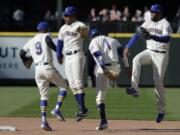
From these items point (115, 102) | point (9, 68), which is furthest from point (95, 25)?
point (115, 102)

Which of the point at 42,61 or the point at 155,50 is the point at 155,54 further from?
the point at 42,61

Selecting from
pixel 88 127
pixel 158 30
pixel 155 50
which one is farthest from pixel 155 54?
pixel 88 127

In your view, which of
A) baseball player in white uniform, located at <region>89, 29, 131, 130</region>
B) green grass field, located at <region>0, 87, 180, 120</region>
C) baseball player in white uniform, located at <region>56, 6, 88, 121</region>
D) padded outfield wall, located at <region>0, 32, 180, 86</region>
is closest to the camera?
baseball player in white uniform, located at <region>89, 29, 131, 130</region>

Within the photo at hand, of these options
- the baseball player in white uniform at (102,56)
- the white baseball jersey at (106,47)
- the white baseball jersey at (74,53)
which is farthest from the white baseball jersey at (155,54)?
the white baseball jersey at (74,53)

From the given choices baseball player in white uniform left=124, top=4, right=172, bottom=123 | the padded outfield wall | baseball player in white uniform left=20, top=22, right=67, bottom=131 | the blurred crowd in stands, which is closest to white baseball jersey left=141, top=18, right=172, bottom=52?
baseball player in white uniform left=124, top=4, right=172, bottom=123

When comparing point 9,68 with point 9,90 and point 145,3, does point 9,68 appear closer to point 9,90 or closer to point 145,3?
point 9,90

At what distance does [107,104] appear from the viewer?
19328mm

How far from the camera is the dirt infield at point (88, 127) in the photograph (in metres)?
13.6

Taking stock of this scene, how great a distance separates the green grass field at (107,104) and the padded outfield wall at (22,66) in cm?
80

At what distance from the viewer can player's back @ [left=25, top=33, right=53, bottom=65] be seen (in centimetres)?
1417

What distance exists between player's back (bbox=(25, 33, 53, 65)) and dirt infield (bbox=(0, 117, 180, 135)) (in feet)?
4.50

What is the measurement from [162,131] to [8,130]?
2953 mm

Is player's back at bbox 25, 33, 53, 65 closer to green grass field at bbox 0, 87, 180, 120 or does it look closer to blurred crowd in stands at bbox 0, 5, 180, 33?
green grass field at bbox 0, 87, 180, 120

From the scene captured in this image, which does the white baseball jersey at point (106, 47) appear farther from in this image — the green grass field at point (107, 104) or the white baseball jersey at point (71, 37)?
the green grass field at point (107, 104)
